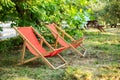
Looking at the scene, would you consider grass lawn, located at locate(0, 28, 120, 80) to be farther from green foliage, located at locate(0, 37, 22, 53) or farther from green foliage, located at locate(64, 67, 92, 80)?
green foliage, located at locate(0, 37, 22, 53)

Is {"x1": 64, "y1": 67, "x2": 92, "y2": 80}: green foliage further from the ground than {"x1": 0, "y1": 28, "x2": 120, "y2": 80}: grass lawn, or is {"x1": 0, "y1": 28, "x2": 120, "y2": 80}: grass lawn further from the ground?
{"x1": 64, "y1": 67, "x2": 92, "y2": 80}: green foliage

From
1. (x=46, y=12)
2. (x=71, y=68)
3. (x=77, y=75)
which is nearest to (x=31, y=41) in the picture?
(x=71, y=68)

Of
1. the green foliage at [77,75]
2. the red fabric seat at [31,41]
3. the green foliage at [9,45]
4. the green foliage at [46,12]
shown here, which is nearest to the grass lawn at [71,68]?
the green foliage at [77,75]

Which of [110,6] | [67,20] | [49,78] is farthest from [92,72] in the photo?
[110,6]

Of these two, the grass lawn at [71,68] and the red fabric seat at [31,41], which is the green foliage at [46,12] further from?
the grass lawn at [71,68]

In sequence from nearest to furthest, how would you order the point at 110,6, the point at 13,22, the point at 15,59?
the point at 15,59
the point at 13,22
the point at 110,6

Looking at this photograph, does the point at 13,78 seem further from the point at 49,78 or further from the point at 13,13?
the point at 13,13

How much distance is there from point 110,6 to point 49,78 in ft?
63.7

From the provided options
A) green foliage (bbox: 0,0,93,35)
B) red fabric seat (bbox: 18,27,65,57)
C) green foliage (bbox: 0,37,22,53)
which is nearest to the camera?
red fabric seat (bbox: 18,27,65,57)

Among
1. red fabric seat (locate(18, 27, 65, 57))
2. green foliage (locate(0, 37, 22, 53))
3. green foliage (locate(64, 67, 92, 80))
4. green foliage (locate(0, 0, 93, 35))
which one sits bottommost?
green foliage (locate(0, 37, 22, 53))

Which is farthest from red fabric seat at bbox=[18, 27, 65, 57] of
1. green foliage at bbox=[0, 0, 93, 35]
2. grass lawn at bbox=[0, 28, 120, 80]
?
green foliage at bbox=[0, 0, 93, 35]

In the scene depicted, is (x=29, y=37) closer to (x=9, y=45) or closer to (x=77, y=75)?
(x=77, y=75)

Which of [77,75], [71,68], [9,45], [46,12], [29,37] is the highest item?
[46,12]

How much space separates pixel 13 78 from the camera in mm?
5828
